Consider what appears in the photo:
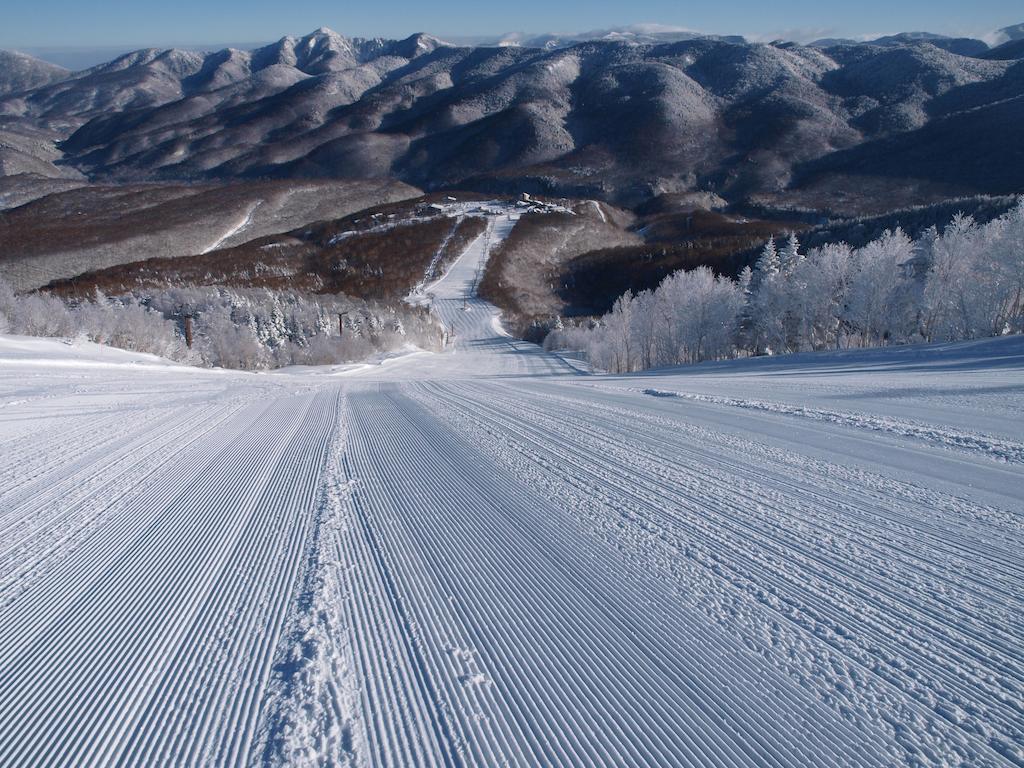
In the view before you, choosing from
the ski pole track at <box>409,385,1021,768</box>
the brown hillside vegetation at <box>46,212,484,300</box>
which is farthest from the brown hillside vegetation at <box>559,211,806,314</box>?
the ski pole track at <box>409,385,1021,768</box>

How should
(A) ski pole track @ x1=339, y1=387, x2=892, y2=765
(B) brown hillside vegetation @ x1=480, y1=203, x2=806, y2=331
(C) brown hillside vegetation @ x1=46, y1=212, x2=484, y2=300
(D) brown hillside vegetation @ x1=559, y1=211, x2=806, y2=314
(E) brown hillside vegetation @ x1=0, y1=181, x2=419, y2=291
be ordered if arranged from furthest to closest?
1. (E) brown hillside vegetation @ x1=0, y1=181, x2=419, y2=291
2. (D) brown hillside vegetation @ x1=559, y1=211, x2=806, y2=314
3. (B) brown hillside vegetation @ x1=480, y1=203, x2=806, y2=331
4. (C) brown hillside vegetation @ x1=46, y1=212, x2=484, y2=300
5. (A) ski pole track @ x1=339, y1=387, x2=892, y2=765

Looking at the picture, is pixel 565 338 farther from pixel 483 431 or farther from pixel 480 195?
pixel 480 195

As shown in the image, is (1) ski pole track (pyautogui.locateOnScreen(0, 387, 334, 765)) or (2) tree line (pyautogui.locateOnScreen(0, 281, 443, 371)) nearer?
(1) ski pole track (pyautogui.locateOnScreen(0, 387, 334, 765))

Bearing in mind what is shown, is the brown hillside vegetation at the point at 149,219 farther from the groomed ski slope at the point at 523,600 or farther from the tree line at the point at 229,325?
the groomed ski slope at the point at 523,600

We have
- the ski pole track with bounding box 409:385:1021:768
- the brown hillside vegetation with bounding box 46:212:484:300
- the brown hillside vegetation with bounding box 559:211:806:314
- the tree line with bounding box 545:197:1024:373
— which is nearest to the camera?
the ski pole track with bounding box 409:385:1021:768

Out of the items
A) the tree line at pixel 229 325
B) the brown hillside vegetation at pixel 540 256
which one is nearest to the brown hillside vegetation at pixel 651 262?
the brown hillside vegetation at pixel 540 256

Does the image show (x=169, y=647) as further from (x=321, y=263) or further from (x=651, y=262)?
(x=321, y=263)

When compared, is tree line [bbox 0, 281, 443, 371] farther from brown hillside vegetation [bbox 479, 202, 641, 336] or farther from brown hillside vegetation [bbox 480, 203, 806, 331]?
brown hillside vegetation [bbox 480, 203, 806, 331]
